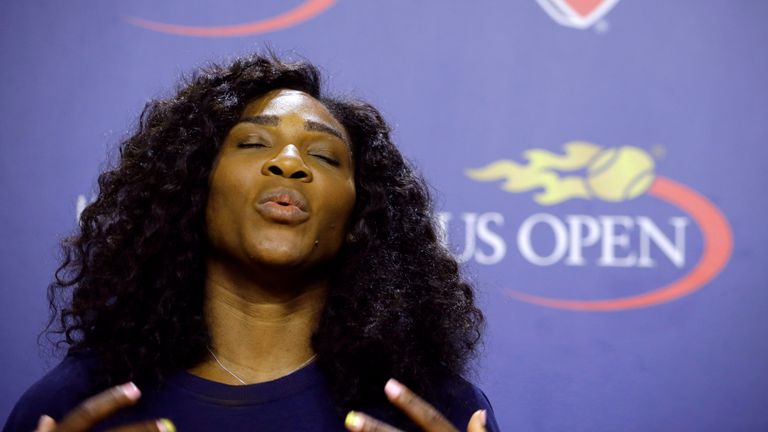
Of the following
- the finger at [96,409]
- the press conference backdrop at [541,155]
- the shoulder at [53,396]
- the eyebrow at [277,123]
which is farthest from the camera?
the press conference backdrop at [541,155]

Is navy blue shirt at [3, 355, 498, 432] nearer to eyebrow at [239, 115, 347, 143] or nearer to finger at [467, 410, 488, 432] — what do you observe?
finger at [467, 410, 488, 432]

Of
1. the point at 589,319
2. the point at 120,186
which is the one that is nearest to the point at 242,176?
the point at 120,186

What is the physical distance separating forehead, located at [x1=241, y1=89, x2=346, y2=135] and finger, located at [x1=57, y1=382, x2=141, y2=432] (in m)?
0.50

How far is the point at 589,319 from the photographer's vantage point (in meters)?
2.19

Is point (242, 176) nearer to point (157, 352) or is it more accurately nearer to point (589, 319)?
point (157, 352)

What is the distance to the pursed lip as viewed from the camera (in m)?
1.23

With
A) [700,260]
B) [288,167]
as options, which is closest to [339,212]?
[288,167]

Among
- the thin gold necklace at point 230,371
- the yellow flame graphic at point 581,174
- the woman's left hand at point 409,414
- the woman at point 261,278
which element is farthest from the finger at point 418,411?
the yellow flame graphic at point 581,174

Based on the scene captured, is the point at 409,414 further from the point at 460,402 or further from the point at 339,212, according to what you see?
the point at 339,212

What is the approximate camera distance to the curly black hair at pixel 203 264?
126 centimetres

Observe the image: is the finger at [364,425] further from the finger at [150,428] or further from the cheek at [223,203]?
the cheek at [223,203]

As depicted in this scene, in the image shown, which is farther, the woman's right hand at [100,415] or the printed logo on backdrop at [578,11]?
the printed logo on backdrop at [578,11]

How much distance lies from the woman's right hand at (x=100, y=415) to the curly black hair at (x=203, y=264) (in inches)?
7.5

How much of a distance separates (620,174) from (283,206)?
1197 millimetres
